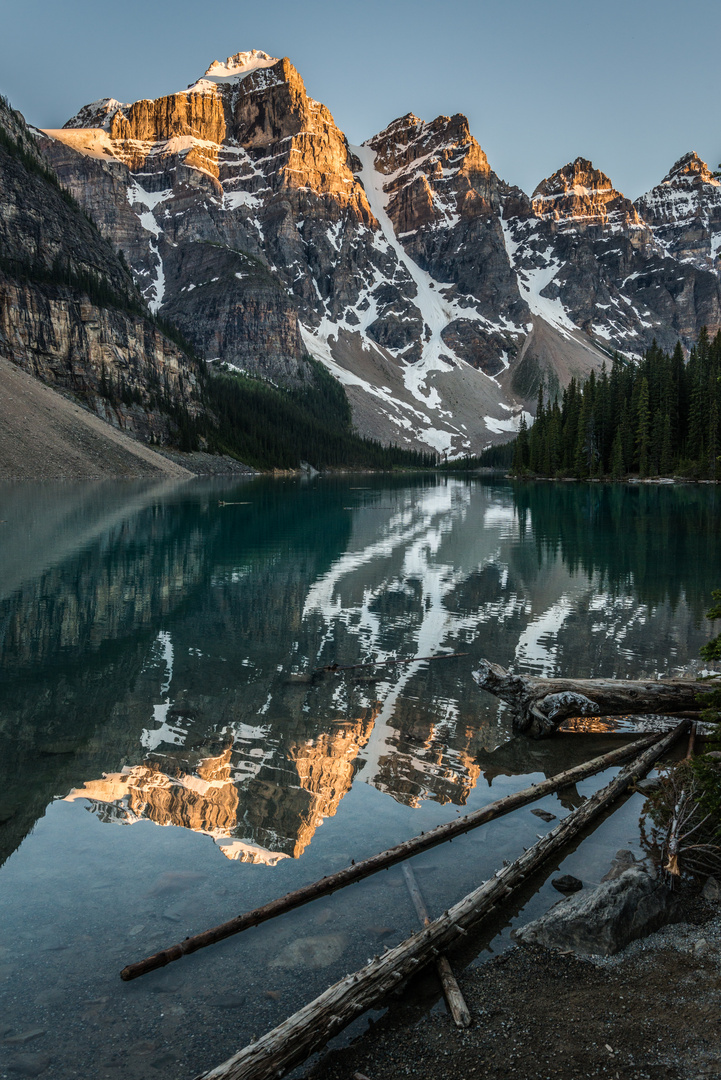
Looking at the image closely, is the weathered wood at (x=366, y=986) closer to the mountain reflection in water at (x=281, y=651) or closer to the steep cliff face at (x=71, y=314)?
the mountain reflection in water at (x=281, y=651)

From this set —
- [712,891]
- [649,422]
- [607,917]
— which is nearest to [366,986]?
[607,917]

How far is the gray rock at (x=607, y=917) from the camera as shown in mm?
5707

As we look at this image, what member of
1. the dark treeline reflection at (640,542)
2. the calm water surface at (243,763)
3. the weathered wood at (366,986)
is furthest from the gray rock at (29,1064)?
the dark treeline reflection at (640,542)

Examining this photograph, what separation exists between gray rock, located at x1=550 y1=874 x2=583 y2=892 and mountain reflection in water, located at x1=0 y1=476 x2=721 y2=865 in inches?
82.7

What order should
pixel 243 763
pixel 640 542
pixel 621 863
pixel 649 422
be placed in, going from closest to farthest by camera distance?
1. pixel 621 863
2. pixel 243 763
3. pixel 640 542
4. pixel 649 422

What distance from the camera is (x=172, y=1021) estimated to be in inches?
199

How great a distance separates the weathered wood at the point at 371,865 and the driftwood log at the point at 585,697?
1.43 meters

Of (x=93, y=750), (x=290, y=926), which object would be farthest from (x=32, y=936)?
(x=93, y=750)

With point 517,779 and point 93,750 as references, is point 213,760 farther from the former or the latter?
point 517,779

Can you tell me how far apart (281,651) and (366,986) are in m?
12.0

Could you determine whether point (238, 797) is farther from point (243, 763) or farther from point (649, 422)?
point (649, 422)

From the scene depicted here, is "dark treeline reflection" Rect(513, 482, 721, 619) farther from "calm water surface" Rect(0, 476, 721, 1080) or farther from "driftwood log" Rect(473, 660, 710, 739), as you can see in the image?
"driftwood log" Rect(473, 660, 710, 739)

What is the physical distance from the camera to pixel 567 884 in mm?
6871

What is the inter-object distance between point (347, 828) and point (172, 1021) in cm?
337
